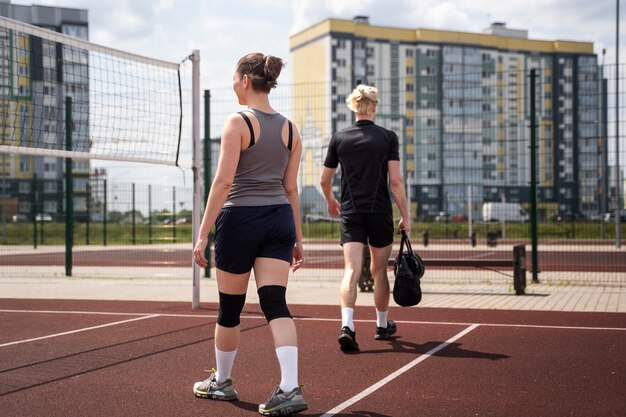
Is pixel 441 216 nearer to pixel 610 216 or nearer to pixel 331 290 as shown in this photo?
pixel 610 216

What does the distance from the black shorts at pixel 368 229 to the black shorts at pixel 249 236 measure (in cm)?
236

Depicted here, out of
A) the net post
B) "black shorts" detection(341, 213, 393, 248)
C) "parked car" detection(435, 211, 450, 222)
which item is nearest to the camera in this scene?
"black shorts" detection(341, 213, 393, 248)

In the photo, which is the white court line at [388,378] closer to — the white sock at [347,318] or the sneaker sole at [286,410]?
the sneaker sole at [286,410]

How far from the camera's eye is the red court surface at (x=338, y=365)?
16.8ft

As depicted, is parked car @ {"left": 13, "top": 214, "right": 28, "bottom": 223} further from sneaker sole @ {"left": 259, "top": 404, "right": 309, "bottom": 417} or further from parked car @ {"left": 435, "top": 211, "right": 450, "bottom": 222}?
sneaker sole @ {"left": 259, "top": 404, "right": 309, "bottom": 417}

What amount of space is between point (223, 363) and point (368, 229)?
253cm

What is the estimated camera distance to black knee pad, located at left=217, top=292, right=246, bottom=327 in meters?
5.14

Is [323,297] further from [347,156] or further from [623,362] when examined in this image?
[623,362]

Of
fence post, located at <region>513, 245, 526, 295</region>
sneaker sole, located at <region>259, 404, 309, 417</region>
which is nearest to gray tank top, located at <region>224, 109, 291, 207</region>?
sneaker sole, located at <region>259, 404, 309, 417</region>

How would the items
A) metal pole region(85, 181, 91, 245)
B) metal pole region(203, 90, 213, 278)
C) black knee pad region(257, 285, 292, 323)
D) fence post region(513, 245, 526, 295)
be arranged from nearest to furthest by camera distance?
1. black knee pad region(257, 285, 292, 323)
2. fence post region(513, 245, 526, 295)
3. metal pole region(203, 90, 213, 278)
4. metal pole region(85, 181, 91, 245)

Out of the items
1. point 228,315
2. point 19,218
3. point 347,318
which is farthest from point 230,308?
point 19,218

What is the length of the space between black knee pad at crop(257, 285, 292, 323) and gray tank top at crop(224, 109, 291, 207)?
493 millimetres

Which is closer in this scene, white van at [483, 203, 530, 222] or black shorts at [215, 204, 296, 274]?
black shorts at [215, 204, 296, 274]

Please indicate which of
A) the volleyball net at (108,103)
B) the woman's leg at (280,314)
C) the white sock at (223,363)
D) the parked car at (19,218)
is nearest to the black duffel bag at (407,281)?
A: the white sock at (223,363)
